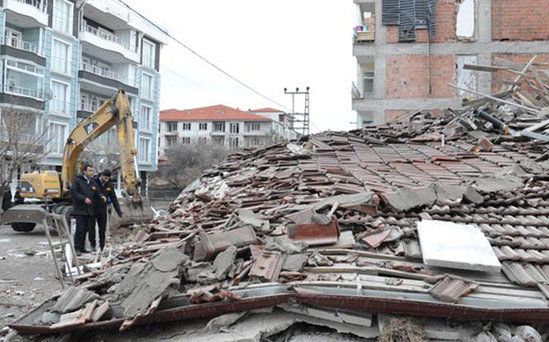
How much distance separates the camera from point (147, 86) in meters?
46.2

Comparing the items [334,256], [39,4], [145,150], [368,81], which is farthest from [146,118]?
[334,256]

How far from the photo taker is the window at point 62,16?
34312 mm

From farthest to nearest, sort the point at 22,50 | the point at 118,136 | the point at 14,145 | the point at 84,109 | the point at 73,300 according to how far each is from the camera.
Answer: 1. the point at 84,109
2. the point at 22,50
3. the point at 14,145
4. the point at 118,136
5. the point at 73,300

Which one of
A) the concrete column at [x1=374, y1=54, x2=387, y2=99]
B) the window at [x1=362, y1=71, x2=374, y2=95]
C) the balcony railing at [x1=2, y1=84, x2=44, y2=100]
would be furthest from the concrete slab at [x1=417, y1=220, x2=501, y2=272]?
the balcony railing at [x1=2, y1=84, x2=44, y2=100]

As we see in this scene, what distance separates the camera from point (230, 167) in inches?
374

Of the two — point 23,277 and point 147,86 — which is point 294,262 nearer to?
point 23,277

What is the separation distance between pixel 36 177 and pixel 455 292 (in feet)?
53.9

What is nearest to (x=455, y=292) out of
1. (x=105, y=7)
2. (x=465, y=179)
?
(x=465, y=179)

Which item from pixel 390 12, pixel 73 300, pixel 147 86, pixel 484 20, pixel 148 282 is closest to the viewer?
pixel 148 282

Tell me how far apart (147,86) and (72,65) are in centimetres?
1060

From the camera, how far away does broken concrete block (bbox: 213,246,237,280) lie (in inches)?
139

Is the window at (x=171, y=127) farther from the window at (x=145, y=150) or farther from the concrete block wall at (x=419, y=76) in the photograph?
the concrete block wall at (x=419, y=76)

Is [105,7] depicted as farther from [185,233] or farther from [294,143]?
[185,233]

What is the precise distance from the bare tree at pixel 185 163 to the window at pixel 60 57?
16.1 meters
